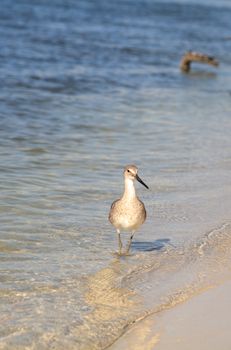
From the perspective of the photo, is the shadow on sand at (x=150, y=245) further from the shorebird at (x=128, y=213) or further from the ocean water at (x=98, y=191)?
the shorebird at (x=128, y=213)

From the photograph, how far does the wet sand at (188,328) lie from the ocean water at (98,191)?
5.6 inches

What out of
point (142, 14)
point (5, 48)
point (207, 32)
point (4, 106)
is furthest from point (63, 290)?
point (142, 14)

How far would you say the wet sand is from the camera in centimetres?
564

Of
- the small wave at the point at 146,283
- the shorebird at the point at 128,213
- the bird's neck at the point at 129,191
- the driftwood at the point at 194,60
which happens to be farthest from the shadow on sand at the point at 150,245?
the driftwood at the point at 194,60

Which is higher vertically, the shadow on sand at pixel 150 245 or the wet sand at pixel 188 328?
the shadow on sand at pixel 150 245

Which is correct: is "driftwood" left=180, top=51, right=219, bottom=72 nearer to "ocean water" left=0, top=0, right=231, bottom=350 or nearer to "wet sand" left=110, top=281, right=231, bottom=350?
"ocean water" left=0, top=0, right=231, bottom=350

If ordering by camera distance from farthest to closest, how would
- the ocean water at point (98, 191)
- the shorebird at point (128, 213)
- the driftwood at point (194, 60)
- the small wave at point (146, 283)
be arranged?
the driftwood at point (194, 60)
the shorebird at point (128, 213)
the ocean water at point (98, 191)
the small wave at point (146, 283)

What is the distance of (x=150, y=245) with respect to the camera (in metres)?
8.25

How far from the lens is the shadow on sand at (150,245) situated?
8094mm

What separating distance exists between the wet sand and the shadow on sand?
144 cm

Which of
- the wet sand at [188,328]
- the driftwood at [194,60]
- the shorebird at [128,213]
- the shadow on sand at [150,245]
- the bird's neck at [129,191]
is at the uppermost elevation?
the driftwood at [194,60]

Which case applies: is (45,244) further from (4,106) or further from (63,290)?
(4,106)

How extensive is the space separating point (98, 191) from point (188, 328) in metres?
4.24

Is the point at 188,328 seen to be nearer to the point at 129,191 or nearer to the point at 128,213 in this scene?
the point at 128,213
